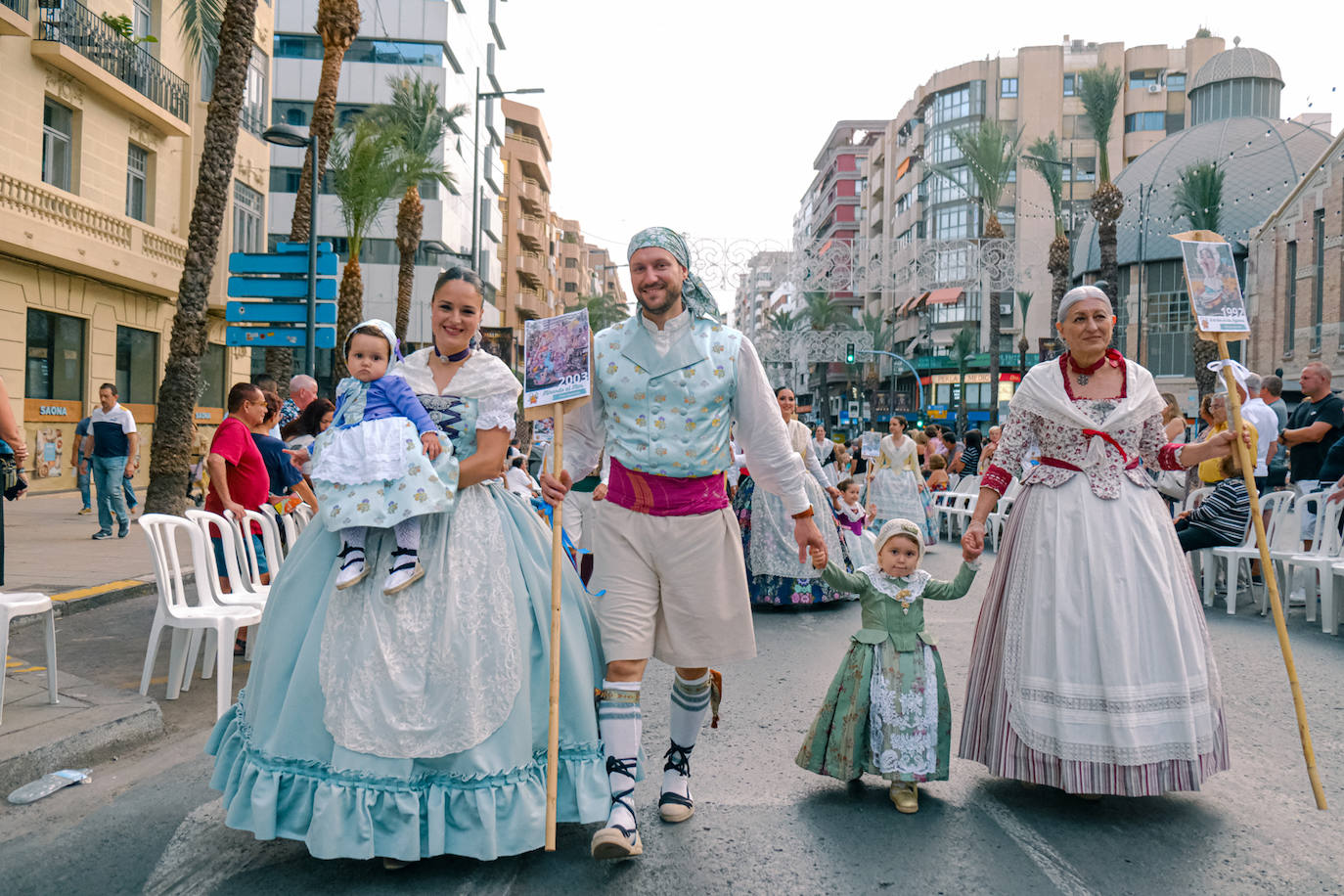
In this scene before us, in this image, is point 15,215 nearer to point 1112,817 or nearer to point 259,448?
point 259,448

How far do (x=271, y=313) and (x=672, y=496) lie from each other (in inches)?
512

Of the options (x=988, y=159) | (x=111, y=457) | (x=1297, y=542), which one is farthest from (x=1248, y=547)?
(x=988, y=159)

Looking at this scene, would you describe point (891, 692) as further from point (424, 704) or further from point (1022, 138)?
point (1022, 138)

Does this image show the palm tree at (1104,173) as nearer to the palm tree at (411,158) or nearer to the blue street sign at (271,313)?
the palm tree at (411,158)

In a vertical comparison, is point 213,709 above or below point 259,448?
below

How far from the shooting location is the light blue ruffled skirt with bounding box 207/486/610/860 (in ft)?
A: 10.3

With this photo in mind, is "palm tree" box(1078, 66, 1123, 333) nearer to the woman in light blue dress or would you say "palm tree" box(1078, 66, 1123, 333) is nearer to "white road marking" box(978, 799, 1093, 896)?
"white road marking" box(978, 799, 1093, 896)

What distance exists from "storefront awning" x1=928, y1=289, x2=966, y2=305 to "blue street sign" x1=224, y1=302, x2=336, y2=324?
5243cm

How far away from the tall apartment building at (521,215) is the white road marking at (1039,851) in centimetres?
5659

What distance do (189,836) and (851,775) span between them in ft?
7.82

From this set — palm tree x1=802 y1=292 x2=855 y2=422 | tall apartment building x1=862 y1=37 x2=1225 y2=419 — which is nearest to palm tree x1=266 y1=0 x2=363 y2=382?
tall apartment building x1=862 y1=37 x2=1225 y2=419

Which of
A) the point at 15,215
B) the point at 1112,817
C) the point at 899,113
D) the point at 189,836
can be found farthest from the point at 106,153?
the point at 899,113

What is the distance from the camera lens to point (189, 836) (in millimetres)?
3566

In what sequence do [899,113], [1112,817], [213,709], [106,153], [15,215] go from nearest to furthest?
[1112,817] < [213,709] < [15,215] < [106,153] < [899,113]
